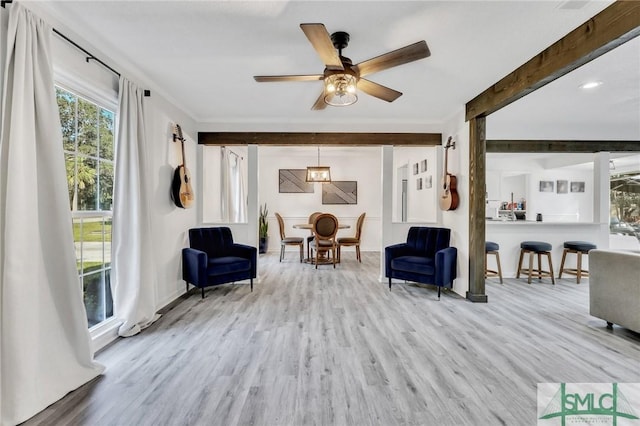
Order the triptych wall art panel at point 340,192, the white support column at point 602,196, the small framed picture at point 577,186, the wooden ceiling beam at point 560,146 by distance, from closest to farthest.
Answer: the white support column at point 602,196 < the wooden ceiling beam at point 560,146 < the triptych wall art panel at point 340,192 < the small framed picture at point 577,186

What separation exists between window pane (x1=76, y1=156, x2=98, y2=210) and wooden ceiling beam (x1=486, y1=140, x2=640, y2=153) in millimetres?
5704

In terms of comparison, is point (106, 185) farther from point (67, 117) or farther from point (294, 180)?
point (294, 180)

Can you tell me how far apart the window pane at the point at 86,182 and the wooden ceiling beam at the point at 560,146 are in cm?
570

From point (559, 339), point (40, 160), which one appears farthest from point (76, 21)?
point (559, 339)

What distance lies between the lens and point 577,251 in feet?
15.0

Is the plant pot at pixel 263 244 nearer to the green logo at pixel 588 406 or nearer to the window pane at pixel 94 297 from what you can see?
the window pane at pixel 94 297

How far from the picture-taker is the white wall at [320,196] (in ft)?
24.7

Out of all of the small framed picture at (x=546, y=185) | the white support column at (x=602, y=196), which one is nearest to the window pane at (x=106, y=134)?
the white support column at (x=602, y=196)

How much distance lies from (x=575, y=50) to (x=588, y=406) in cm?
238

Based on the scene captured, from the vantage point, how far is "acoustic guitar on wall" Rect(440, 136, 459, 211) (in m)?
3.97

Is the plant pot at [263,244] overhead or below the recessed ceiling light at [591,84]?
below

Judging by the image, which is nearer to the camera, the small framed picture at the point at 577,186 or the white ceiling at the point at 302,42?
the white ceiling at the point at 302,42

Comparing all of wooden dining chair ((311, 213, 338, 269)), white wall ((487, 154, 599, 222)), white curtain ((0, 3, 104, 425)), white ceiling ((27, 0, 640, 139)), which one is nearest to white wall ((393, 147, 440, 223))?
wooden dining chair ((311, 213, 338, 269))

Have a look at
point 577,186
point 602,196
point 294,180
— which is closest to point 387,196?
point 294,180
